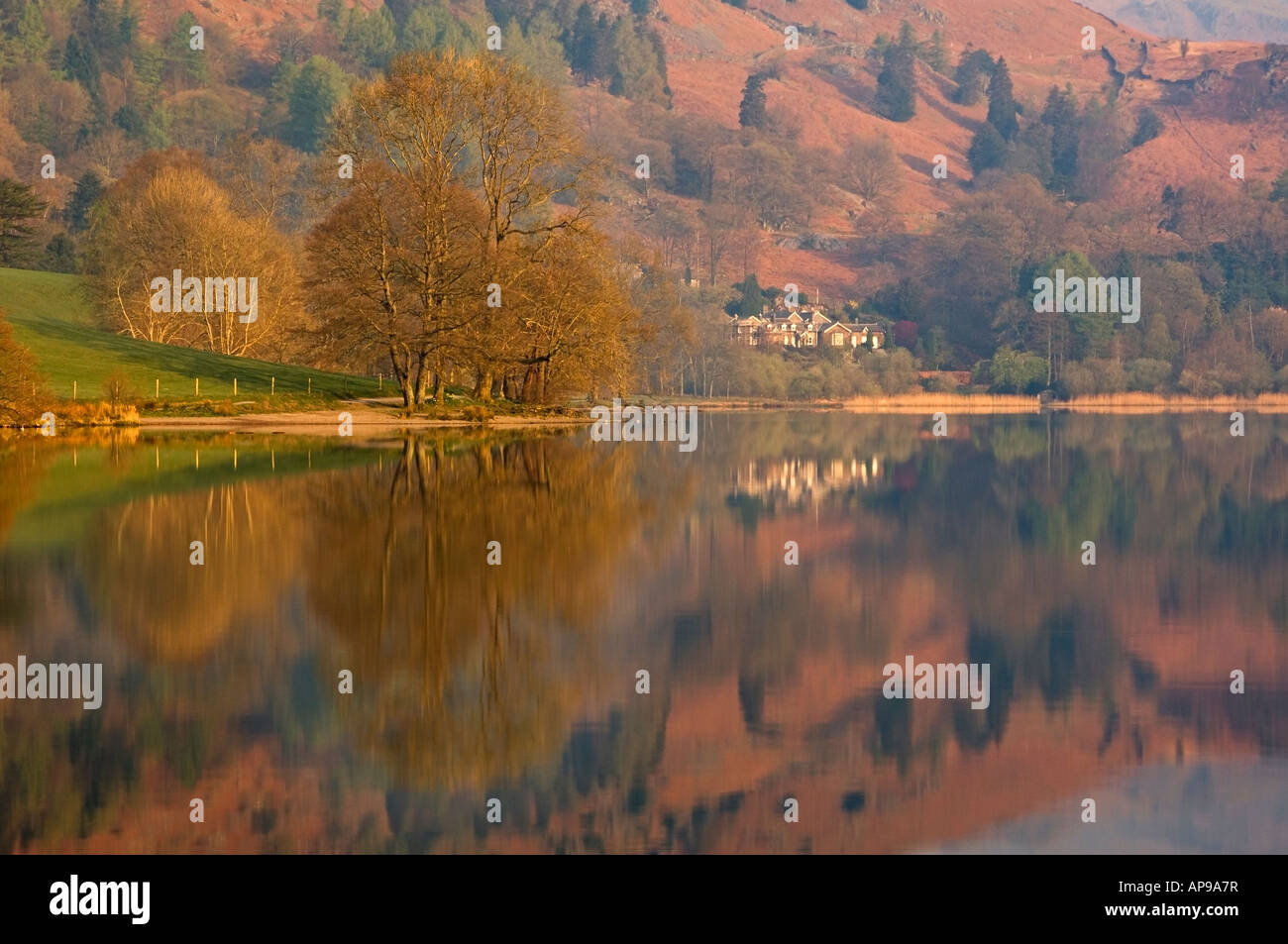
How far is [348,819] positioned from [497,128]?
218 feet

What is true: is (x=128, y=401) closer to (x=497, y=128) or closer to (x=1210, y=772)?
(x=497, y=128)

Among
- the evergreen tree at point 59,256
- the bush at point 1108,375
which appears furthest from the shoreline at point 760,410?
the evergreen tree at point 59,256

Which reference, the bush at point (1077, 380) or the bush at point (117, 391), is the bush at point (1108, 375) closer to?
the bush at point (1077, 380)

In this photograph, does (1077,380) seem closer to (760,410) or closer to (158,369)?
(760,410)

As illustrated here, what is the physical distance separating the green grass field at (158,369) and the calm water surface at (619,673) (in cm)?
3772

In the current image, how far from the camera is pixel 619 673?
16828 millimetres

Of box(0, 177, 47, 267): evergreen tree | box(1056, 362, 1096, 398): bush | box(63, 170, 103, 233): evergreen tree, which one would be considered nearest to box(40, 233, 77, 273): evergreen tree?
box(0, 177, 47, 267): evergreen tree

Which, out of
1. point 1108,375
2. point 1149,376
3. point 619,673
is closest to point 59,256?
point 1108,375

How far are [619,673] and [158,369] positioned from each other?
64433mm

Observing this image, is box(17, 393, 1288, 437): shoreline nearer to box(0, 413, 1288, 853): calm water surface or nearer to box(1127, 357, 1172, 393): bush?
box(1127, 357, 1172, 393): bush

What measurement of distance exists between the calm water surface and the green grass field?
124 ft

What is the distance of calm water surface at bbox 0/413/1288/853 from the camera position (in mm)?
12086

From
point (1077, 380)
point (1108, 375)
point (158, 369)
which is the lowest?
point (158, 369)

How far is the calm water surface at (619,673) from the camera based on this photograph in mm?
12086
